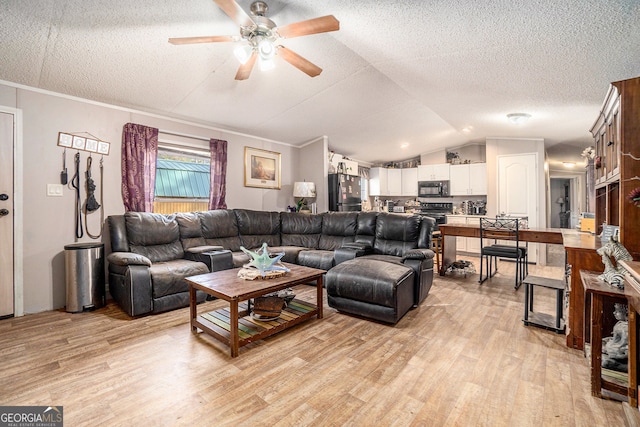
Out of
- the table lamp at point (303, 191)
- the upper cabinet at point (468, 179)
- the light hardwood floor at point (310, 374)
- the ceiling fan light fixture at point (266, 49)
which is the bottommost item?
the light hardwood floor at point (310, 374)

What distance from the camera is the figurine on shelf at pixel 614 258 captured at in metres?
1.65

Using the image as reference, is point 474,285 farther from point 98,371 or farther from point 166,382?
point 98,371

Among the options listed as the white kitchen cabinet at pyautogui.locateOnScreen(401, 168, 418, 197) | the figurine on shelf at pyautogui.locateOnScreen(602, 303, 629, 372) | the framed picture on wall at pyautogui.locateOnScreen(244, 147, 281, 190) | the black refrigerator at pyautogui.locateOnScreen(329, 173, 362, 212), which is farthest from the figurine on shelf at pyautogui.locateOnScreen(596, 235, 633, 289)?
the white kitchen cabinet at pyautogui.locateOnScreen(401, 168, 418, 197)

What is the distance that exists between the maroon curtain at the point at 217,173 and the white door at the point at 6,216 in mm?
2168

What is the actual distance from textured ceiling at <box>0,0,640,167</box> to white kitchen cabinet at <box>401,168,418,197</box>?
281 centimetres

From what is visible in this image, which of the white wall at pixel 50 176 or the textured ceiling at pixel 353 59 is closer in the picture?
the textured ceiling at pixel 353 59

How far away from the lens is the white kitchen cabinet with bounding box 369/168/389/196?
24.6 ft

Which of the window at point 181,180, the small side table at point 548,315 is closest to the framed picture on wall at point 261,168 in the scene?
the window at point 181,180

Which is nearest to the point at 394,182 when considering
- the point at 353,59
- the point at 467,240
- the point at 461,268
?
the point at 467,240

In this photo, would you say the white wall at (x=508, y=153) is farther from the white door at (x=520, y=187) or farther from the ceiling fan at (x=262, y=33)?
the ceiling fan at (x=262, y=33)

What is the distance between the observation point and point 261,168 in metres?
5.25

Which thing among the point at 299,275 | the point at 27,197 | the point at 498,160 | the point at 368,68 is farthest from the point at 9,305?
the point at 498,160

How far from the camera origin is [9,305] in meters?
2.85

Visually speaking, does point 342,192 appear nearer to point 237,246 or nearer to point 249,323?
point 237,246
